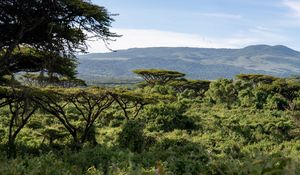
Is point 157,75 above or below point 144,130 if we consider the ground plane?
above

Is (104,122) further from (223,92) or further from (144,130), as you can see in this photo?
(223,92)

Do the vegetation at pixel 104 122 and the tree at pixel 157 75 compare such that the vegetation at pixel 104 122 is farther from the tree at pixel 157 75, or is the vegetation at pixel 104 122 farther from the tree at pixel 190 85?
the tree at pixel 190 85

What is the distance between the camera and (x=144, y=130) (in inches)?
1391

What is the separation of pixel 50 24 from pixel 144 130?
2152 cm

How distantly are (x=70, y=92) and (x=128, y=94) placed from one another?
370cm

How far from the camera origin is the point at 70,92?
22.5m

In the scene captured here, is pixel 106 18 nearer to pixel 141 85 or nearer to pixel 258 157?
pixel 258 157

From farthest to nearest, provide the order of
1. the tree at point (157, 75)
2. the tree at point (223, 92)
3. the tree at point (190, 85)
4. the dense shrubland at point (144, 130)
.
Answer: the tree at point (190, 85)
the tree at point (157, 75)
the tree at point (223, 92)
the dense shrubland at point (144, 130)

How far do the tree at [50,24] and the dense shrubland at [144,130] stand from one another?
1924 millimetres

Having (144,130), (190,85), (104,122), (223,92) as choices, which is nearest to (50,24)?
(144,130)

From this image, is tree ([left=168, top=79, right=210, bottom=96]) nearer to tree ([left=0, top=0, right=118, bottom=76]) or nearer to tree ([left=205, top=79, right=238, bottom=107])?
tree ([left=205, top=79, right=238, bottom=107])

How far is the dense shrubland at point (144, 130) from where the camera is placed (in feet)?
37.6

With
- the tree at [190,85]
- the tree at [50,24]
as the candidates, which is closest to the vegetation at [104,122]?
the tree at [50,24]

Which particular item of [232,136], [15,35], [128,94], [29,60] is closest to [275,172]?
[15,35]
